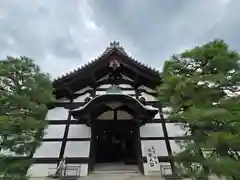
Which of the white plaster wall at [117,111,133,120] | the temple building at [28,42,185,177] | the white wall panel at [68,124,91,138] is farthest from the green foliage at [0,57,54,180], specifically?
the white plaster wall at [117,111,133,120]

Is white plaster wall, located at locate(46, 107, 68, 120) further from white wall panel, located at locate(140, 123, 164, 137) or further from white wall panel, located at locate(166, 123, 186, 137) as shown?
white wall panel, located at locate(166, 123, 186, 137)

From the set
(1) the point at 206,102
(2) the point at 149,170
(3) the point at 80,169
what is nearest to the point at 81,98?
(3) the point at 80,169

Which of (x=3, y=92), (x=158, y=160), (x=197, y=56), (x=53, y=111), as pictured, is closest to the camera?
(x=197, y=56)

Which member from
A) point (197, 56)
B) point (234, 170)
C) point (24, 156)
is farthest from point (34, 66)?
point (234, 170)

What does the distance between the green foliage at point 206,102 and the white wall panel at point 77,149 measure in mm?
3564

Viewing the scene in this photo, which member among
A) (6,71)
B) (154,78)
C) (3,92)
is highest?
(154,78)

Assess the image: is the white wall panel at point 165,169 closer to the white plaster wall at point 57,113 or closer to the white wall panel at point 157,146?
the white wall panel at point 157,146

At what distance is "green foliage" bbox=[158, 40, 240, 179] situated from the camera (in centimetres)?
496

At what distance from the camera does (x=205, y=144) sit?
495 centimetres

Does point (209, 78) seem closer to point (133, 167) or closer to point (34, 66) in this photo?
point (133, 167)

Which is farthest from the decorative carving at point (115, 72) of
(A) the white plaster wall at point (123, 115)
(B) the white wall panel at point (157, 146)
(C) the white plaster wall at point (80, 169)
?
(C) the white plaster wall at point (80, 169)

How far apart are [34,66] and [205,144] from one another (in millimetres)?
5515

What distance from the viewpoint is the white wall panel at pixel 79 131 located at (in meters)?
8.73

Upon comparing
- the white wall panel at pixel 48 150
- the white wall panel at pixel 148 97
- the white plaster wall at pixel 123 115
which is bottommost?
the white wall panel at pixel 48 150
